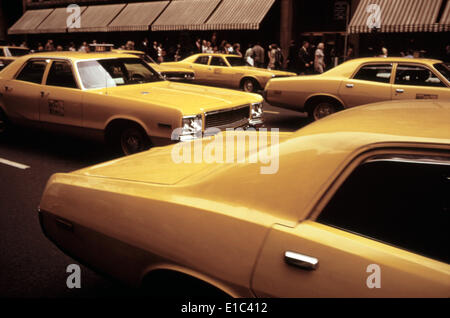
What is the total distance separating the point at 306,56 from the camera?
15.8m

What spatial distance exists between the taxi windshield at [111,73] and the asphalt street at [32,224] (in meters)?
1.05

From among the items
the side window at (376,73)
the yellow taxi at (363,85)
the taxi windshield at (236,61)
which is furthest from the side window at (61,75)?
the taxi windshield at (236,61)

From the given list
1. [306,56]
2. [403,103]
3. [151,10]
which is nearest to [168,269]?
[403,103]

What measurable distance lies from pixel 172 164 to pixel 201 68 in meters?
13.1

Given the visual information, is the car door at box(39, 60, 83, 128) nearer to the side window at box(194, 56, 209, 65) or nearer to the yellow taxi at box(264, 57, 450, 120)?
the yellow taxi at box(264, 57, 450, 120)

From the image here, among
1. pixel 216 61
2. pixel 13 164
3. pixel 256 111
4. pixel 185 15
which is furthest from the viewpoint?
pixel 185 15

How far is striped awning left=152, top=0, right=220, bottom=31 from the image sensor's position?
20.0 metres

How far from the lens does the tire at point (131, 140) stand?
567 cm

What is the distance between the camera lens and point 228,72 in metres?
14.8

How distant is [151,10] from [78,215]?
21.9 meters

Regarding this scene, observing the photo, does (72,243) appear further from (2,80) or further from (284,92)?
(284,92)

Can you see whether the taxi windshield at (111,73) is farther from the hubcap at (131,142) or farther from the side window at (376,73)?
the side window at (376,73)

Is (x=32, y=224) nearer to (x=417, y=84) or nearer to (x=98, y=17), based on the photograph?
(x=417, y=84)

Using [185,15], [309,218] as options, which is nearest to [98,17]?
[185,15]
